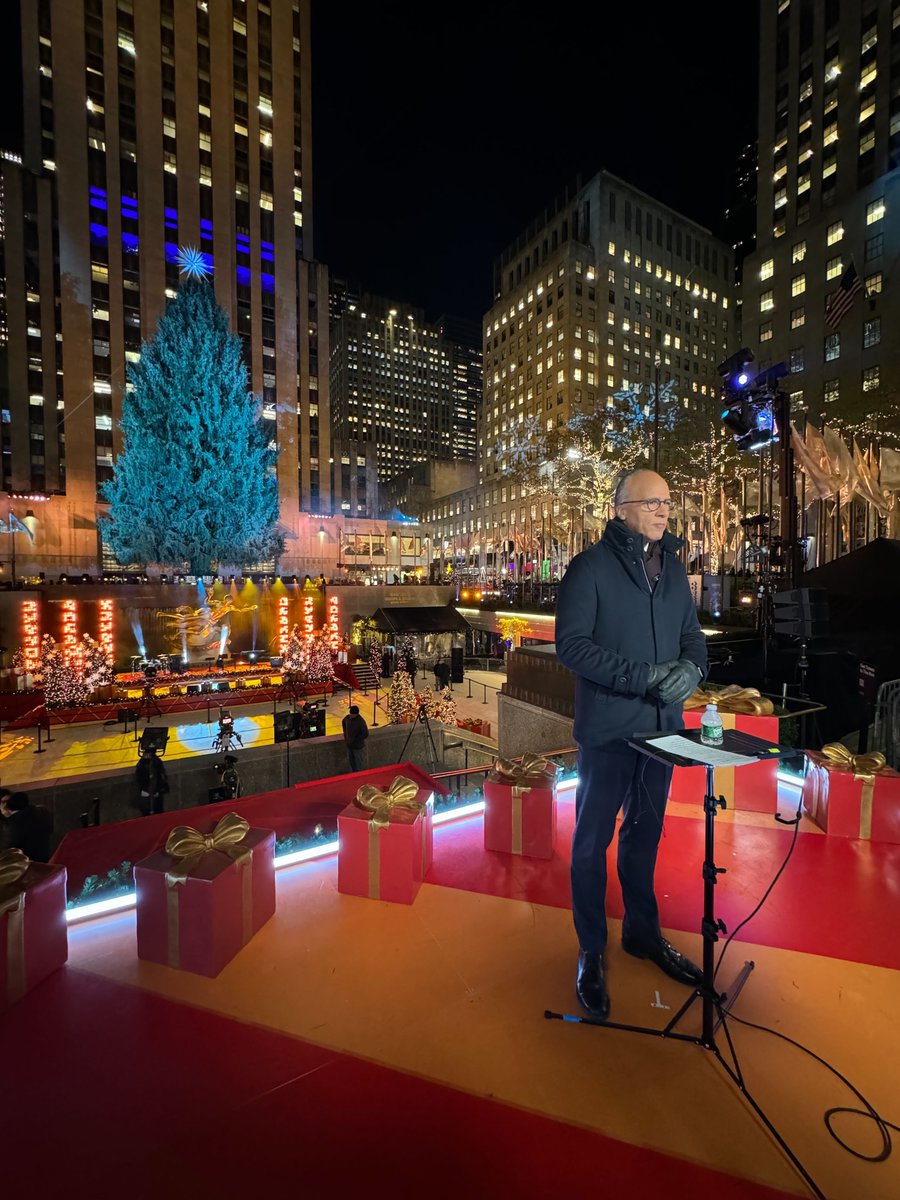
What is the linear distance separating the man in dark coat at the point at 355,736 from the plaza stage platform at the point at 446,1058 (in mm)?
6935

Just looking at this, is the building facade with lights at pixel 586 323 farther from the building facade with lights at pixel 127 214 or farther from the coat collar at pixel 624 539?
the coat collar at pixel 624 539

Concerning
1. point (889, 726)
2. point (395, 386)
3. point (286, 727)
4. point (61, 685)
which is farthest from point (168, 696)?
point (395, 386)

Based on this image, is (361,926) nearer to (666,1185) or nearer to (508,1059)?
(508,1059)

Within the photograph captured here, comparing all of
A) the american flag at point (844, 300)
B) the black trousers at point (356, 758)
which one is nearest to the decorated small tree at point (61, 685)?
the black trousers at point (356, 758)

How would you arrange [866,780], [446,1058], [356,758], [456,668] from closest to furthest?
[446,1058], [866,780], [356,758], [456,668]

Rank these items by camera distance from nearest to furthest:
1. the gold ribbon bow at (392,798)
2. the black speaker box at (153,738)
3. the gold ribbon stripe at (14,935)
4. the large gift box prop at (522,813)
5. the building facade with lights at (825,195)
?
the gold ribbon stripe at (14,935)
the gold ribbon bow at (392,798)
the large gift box prop at (522,813)
the black speaker box at (153,738)
the building facade with lights at (825,195)

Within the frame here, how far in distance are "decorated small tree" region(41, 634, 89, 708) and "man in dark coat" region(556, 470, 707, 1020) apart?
58.6ft

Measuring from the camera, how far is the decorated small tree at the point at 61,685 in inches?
606

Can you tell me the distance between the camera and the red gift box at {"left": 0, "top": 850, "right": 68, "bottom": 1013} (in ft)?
8.07

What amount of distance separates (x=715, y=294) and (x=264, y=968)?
9804 cm

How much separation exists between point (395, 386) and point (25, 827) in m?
121

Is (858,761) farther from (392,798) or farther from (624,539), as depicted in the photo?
(392,798)

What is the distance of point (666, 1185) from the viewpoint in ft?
5.53

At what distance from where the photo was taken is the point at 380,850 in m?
3.34
